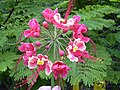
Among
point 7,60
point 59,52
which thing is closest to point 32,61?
point 59,52

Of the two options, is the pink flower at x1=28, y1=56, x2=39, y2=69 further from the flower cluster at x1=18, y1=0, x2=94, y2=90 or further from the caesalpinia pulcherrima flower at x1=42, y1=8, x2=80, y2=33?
the caesalpinia pulcherrima flower at x1=42, y1=8, x2=80, y2=33

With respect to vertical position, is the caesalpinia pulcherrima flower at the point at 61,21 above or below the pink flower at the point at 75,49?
above

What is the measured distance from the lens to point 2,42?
1.88 m

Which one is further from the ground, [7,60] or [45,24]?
[45,24]

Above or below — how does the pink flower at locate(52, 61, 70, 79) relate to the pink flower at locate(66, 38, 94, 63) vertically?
below

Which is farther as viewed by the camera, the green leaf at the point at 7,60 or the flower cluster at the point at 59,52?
the green leaf at the point at 7,60

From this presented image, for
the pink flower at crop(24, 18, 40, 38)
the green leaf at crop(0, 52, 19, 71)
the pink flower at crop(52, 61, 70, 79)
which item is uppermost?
the pink flower at crop(24, 18, 40, 38)

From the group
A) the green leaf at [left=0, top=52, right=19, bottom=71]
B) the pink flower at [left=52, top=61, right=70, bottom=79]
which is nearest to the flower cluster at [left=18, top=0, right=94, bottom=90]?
the pink flower at [left=52, top=61, right=70, bottom=79]

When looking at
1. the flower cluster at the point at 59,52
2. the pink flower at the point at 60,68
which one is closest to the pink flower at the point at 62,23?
the flower cluster at the point at 59,52

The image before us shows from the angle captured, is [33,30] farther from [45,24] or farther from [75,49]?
[75,49]

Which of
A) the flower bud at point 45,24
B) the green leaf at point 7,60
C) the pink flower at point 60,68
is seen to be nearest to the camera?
the pink flower at point 60,68

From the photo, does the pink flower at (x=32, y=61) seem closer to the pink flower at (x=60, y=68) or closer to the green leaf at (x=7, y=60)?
the pink flower at (x=60, y=68)

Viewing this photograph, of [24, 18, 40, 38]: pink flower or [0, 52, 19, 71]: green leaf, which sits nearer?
[24, 18, 40, 38]: pink flower

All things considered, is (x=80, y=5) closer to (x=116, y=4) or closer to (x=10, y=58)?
(x=116, y=4)
